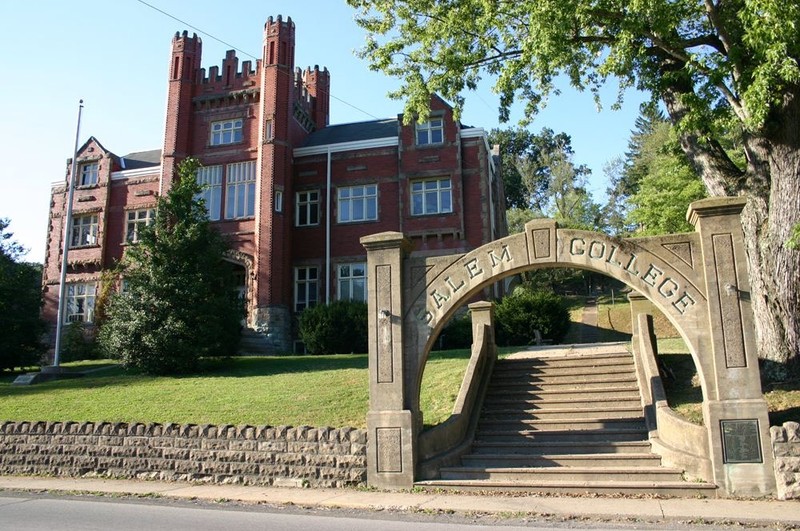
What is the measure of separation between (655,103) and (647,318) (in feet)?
16.2

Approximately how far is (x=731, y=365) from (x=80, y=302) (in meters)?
32.0

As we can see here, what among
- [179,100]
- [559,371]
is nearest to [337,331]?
[559,371]

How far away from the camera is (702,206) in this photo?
31.2 feet

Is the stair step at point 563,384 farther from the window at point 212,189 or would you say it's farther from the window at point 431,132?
the window at point 212,189

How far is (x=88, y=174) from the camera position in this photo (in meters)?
35.1

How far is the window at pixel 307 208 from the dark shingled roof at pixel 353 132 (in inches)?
113

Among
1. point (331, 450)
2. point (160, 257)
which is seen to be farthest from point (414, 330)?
point (160, 257)

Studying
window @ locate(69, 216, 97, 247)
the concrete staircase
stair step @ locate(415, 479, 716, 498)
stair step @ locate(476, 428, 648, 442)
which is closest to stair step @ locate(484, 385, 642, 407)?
the concrete staircase

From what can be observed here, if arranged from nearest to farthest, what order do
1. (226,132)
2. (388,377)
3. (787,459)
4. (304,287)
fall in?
1. (787,459)
2. (388,377)
3. (304,287)
4. (226,132)

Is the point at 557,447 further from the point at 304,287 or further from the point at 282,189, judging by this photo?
the point at 282,189

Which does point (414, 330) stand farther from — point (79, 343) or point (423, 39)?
point (79, 343)

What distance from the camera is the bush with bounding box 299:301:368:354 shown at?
2556cm

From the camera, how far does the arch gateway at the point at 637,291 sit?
8992mm

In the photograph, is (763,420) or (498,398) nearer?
(763,420)
